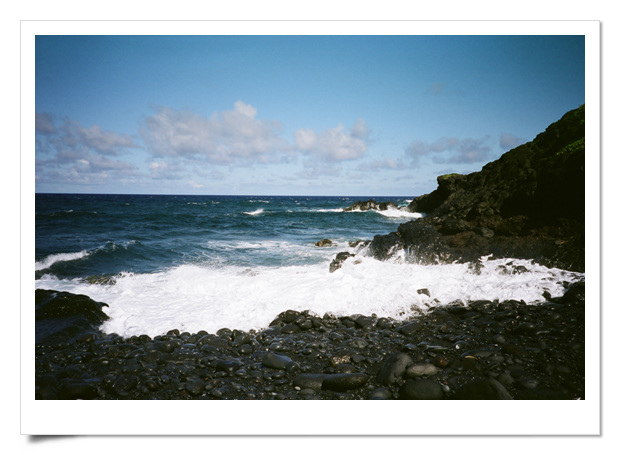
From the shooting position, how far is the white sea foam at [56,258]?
7.78 metres

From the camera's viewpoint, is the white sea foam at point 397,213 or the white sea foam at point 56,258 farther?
the white sea foam at point 397,213

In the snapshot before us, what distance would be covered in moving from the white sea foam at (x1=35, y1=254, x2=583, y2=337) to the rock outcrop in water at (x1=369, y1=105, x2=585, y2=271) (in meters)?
0.52

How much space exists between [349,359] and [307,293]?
8.65 ft

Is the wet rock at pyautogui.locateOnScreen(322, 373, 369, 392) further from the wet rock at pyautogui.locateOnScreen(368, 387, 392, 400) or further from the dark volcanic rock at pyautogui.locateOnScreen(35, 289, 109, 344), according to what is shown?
the dark volcanic rock at pyautogui.locateOnScreen(35, 289, 109, 344)

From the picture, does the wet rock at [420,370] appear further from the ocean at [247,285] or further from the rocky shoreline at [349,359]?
the ocean at [247,285]

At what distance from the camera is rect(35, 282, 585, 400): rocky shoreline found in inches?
110

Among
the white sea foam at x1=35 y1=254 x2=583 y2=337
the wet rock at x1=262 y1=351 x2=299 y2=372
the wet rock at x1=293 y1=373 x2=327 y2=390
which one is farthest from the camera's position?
the white sea foam at x1=35 y1=254 x2=583 y2=337

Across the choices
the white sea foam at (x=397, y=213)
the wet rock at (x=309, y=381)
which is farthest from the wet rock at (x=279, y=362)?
the white sea foam at (x=397, y=213)

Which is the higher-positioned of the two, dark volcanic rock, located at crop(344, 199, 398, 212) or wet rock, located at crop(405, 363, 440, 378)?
dark volcanic rock, located at crop(344, 199, 398, 212)

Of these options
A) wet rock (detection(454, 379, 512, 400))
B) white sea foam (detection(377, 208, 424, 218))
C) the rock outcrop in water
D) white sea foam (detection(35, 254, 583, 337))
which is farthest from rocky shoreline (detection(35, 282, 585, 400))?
white sea foam (detection(377, 208, 424, 218))

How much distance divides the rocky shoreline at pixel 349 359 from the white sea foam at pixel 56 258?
17.0 ft

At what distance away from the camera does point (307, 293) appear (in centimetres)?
596

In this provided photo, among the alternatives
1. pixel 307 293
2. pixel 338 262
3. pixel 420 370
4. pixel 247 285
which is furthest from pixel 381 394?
pixel 338 262

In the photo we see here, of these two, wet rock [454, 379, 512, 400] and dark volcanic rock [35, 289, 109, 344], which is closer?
wet rock [454, 379, 512, 400]
